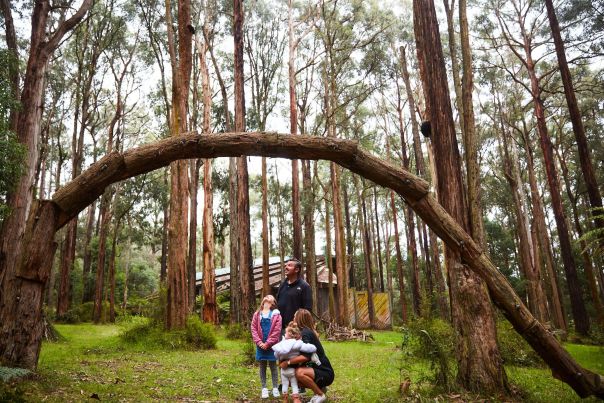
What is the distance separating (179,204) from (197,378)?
617 cm

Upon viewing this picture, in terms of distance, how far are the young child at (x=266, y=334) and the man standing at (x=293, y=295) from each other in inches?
16.6

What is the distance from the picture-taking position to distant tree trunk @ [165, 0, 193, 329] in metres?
11.9

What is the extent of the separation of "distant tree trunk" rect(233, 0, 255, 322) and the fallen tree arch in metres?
9.73

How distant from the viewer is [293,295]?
632 centimetres

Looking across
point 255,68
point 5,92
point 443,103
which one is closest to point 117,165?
point 443,103

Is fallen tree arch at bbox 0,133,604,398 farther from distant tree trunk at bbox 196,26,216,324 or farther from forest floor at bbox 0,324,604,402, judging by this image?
distant tree trunk at bbox 196,26,216,324

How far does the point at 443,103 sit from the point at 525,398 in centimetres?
443

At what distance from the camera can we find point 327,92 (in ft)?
77.5

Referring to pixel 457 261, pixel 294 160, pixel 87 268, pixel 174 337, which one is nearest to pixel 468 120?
pixel 457 261

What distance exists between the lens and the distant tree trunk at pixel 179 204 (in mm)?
11945

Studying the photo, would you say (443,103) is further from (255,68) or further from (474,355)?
(255,68)

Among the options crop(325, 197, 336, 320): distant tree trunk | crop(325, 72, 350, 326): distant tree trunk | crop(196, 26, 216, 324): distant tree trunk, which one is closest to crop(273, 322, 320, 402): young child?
crop(196, 26, 216, 324): distant tree trunk

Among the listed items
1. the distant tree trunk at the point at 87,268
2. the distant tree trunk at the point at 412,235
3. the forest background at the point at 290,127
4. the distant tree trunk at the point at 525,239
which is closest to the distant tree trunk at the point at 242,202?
the forest background at the point at 290,127

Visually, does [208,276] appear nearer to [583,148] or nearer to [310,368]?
[310,368]
